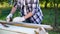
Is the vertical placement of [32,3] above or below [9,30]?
above

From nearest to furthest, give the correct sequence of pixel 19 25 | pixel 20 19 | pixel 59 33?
pixel 19 25 < pixel 20 19 < pixel 59 33

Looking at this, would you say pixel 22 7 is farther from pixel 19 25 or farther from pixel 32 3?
pixel 19 25

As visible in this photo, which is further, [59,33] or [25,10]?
[59,33]

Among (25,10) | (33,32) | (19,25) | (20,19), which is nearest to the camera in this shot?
(33,32)

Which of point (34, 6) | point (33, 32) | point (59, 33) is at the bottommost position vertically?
point (59, 33)

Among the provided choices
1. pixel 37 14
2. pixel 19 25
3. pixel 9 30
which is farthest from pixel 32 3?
pixel 9 30

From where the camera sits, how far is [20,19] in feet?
7.17

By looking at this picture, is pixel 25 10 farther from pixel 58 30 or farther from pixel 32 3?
pixel 58 30

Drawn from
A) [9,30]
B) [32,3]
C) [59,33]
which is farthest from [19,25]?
Result: [59,33]

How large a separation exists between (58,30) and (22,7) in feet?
11.6

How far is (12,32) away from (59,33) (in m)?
4.15

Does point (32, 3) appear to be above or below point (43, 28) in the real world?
above

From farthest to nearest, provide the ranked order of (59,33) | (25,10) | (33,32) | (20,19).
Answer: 1. (59,33)
2. (25,10)
3. (20,19)
4. (33,32)

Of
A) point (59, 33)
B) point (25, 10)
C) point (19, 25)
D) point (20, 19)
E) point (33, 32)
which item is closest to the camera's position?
point (33, 32)
